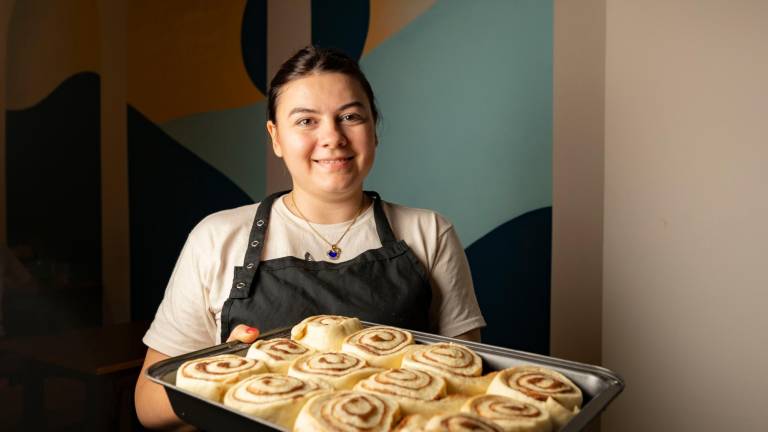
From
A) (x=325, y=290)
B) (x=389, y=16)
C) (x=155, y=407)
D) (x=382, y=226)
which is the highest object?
(x=389, y=16)

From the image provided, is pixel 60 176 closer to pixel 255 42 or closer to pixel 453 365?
pixel 255 42

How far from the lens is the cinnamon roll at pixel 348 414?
2.65 feet

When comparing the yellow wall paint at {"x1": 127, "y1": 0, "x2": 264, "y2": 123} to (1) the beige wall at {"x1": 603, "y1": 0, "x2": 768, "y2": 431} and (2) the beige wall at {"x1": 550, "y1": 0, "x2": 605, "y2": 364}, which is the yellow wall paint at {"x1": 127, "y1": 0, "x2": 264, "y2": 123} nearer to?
(2) the beige wall at {"x1": 550, "y1": 0, "x2": 605, "y2": 364}

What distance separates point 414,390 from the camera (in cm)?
93

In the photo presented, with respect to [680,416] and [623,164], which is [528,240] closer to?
[623,164]

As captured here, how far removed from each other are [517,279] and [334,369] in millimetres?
1544

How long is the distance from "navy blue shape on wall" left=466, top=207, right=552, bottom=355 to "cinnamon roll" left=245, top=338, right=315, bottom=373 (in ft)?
4.66

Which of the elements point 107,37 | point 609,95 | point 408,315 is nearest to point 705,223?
point 609,95

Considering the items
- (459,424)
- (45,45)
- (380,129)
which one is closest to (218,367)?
(459,424)

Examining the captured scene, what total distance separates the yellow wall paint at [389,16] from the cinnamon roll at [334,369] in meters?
1.93

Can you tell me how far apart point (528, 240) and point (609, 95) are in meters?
0.62

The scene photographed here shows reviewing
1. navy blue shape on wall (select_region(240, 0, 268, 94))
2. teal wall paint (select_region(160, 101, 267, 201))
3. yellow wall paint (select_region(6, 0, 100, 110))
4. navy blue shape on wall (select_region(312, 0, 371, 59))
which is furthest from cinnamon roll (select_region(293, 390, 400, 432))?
yellow wall paint (select_region(6, 0, 100, 110))

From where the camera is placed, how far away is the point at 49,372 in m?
2.71

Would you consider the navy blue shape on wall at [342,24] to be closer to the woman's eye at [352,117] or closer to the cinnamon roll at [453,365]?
the woman's eye at [352,117]
